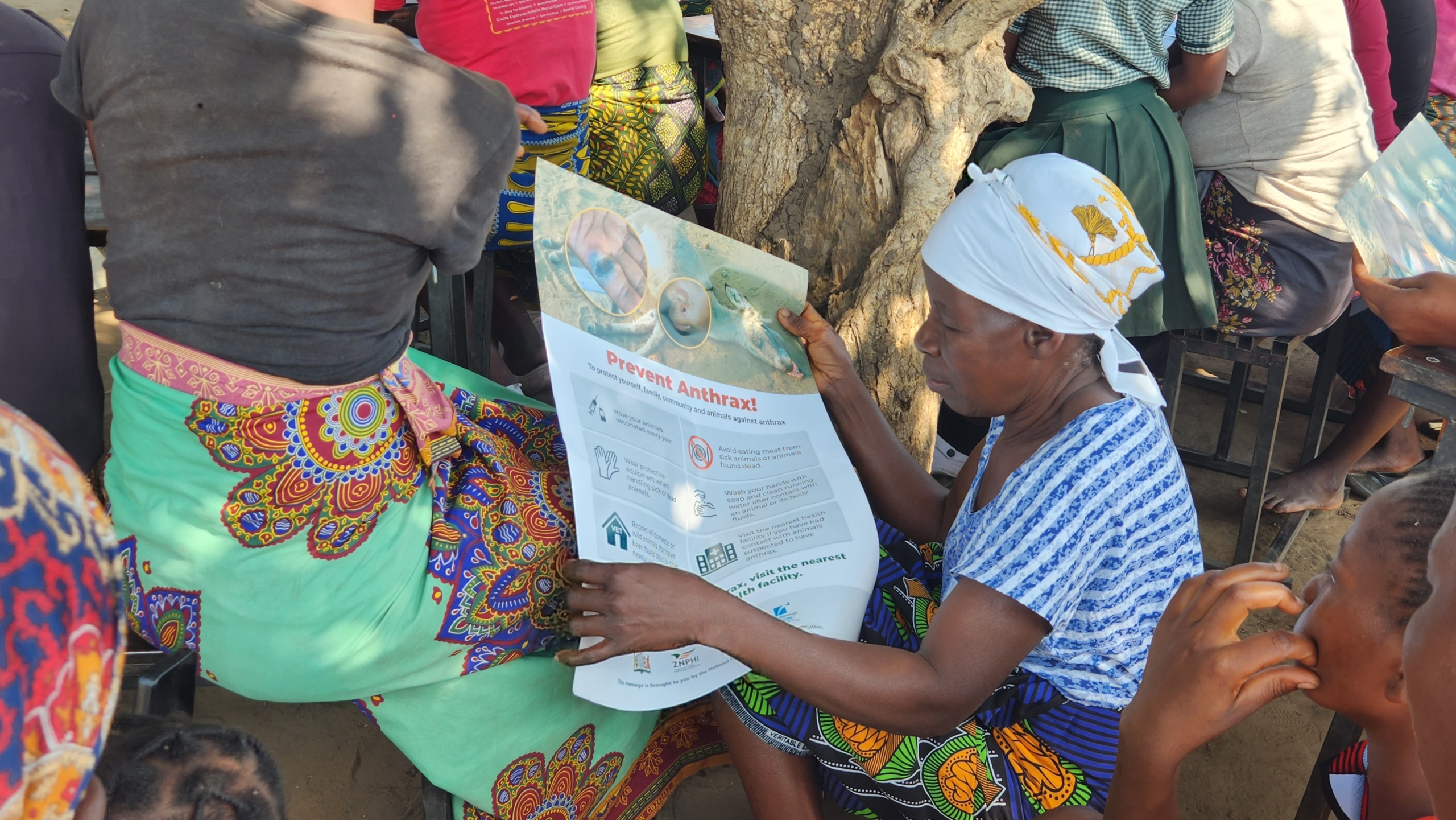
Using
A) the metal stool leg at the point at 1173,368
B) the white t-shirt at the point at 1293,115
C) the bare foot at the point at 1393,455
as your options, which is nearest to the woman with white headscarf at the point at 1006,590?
→ the metal stool leg at the point at 1173,368

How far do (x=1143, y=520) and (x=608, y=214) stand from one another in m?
1.04

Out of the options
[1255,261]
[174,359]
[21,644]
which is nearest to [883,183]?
[1255,261]

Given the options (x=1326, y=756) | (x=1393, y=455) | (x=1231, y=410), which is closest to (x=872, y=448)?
(x=1326, y=756)

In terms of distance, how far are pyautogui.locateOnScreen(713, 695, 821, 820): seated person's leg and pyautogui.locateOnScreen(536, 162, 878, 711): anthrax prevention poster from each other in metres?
0.23

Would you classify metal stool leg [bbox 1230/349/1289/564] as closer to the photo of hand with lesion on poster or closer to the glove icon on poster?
the photo of hand with lesion on poster

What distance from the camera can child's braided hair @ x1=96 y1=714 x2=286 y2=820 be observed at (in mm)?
736

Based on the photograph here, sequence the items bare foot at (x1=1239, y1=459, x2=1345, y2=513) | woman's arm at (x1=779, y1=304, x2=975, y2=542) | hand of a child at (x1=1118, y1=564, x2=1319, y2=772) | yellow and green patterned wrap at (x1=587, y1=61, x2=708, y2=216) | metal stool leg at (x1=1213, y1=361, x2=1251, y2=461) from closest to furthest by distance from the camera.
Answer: hand of a child at (x1=1118, y1=564, x2=1319, y2=772) → woman's arm at (x1=779, y1=304, x2=975, y2=542) → yellow and green patterned wrap at (x1=587, y1=61, x2=708, y2=216) → bare foot at (x1=1239, y1=459, x2=1345, y2=513) → metal stool leg at (x1=1213, y1=361, x2=1251, y2=461)

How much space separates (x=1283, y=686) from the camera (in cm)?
109

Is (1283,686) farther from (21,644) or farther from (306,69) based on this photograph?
(306,69)

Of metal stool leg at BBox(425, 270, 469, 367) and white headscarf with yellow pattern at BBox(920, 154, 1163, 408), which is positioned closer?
white headscarf with yellow pattern at BBox(920, 154, 1163, 408)

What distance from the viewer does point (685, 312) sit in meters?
1.91

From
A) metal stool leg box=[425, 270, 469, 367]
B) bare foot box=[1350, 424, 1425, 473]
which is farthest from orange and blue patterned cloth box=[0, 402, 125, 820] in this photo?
bare foot box=[1350, 424, 1425, 473]

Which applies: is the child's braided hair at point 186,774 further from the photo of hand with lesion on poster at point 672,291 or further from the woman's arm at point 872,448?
the woman's arm at point 872,448

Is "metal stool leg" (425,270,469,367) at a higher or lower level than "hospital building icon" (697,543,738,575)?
lower
